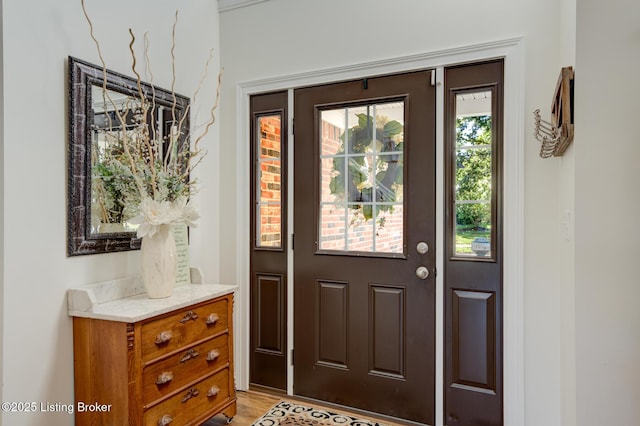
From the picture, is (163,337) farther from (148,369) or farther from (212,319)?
(212,319)

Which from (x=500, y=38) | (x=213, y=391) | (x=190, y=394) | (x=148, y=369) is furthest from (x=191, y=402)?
(x=500, y=38)

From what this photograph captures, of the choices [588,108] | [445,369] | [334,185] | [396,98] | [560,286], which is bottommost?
[445,369]

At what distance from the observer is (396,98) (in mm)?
2359

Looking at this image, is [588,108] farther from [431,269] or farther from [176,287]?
[176,287]

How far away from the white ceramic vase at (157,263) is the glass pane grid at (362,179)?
0.96 m

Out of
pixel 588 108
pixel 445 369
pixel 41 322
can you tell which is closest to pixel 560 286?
pixel 445 369

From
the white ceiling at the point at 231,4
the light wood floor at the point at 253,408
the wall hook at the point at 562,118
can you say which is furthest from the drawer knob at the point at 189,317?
the white ceiling at the point at 231,4

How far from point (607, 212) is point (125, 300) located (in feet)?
7.06

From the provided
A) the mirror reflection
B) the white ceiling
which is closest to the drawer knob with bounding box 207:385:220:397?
the mirror reflection

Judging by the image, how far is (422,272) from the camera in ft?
7.45

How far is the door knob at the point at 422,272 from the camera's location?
227 cm

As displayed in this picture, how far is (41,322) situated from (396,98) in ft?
7.03

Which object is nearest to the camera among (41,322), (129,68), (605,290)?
(605,290)

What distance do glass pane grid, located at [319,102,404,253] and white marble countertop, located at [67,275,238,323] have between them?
803mm
